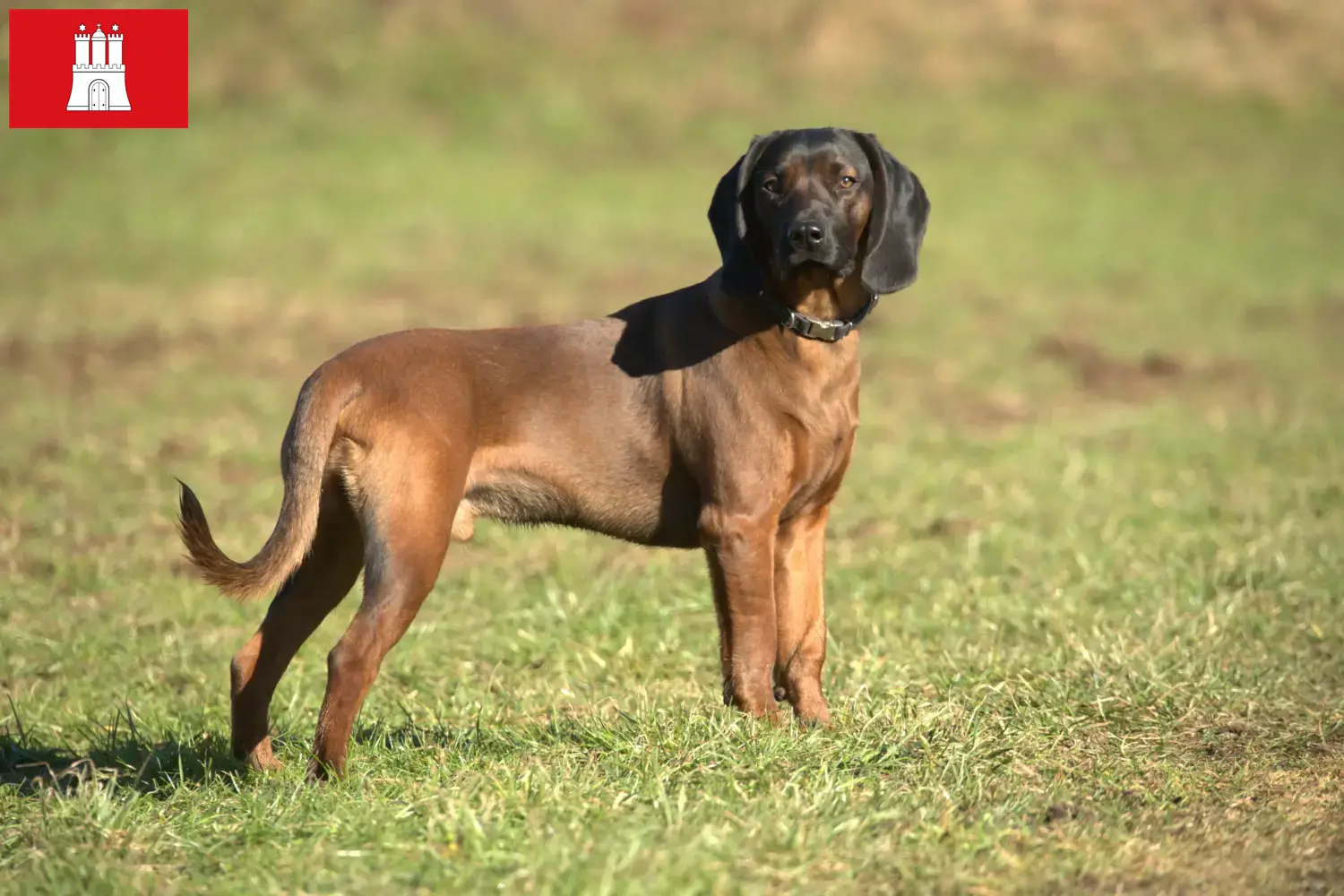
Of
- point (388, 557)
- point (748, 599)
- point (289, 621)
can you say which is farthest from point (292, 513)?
point (748, 599)

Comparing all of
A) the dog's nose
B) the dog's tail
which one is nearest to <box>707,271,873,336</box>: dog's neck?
the dog's nose

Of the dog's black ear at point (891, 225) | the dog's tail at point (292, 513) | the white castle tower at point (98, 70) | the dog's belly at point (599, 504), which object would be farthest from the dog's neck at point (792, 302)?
the white castle tower at point (98, 70)

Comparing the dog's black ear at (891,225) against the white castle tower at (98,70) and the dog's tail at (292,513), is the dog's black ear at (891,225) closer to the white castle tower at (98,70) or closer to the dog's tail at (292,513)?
the dog's tail at (292,513)

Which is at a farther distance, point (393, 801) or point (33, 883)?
point (393, 801)

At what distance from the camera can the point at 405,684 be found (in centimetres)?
651

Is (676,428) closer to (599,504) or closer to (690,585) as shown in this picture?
(599,504)

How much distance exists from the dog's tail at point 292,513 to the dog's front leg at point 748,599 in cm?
126

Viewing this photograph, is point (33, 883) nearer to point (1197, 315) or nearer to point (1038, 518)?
point (1038, 518)

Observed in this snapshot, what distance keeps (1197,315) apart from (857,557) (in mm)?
9159

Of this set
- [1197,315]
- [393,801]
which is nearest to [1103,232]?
[1197,315]

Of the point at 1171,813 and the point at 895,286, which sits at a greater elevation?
the point at 895,286

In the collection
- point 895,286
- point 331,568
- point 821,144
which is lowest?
point 331,568

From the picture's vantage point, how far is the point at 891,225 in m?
5.43

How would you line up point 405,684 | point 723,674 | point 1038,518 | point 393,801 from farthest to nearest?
1. point 1038,518
2. point 405,684
3. point 723,674
4. point 393,801
